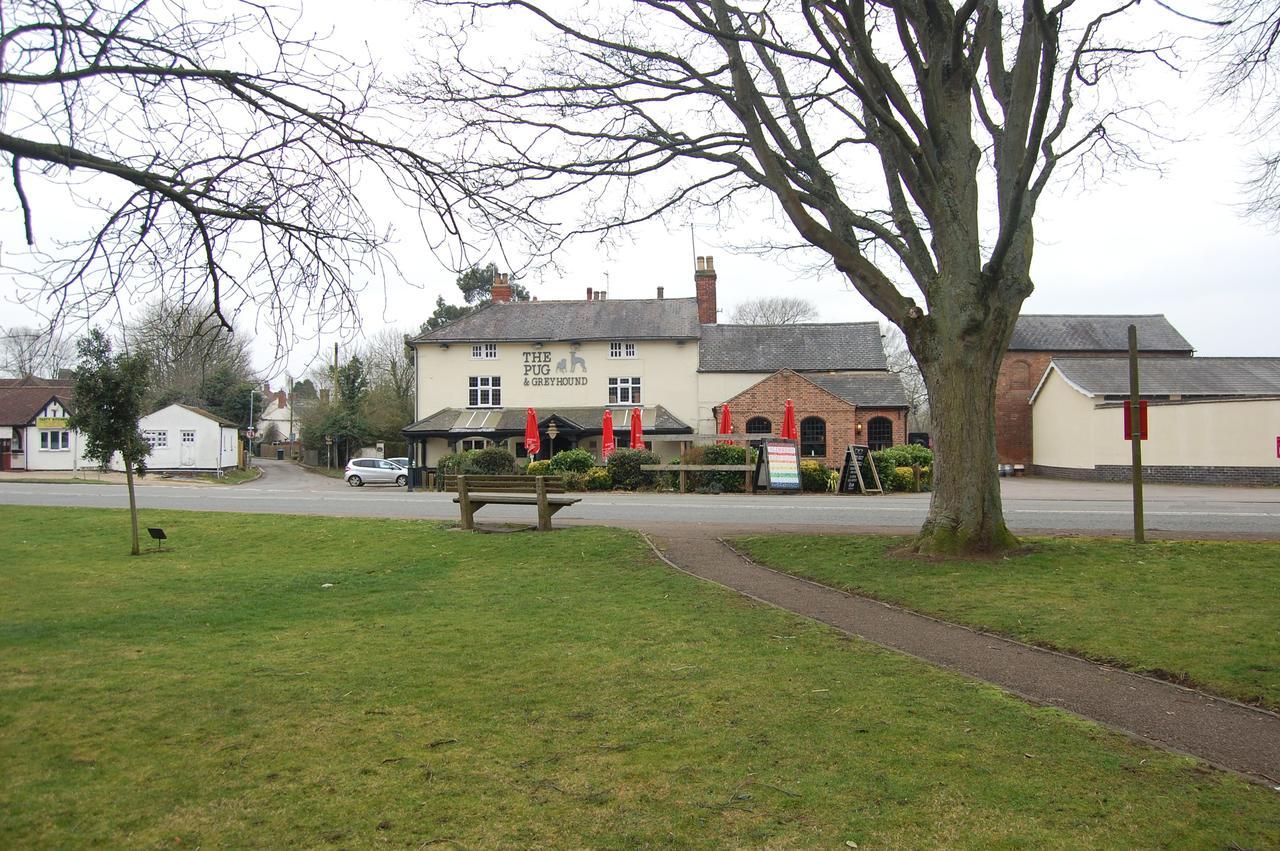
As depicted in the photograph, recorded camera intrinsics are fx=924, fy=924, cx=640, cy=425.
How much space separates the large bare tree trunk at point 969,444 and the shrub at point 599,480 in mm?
19166

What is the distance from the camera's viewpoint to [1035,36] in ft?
36.8

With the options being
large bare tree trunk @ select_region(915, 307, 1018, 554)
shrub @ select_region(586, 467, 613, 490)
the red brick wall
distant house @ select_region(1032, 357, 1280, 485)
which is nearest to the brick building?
distant house @ select_region(1032, 357, 1280, 485)

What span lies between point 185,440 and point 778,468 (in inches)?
1465

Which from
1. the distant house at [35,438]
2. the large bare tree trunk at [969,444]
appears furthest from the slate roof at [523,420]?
the large bare tree trunk at [969,444]

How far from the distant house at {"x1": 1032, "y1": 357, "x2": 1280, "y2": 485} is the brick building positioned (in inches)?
43.0

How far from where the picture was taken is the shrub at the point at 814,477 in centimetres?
2925

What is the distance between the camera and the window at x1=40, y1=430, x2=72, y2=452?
5066 cm

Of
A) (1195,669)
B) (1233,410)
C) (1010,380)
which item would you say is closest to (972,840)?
(1195,669)

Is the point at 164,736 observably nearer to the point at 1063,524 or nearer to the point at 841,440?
the point at 1063,524

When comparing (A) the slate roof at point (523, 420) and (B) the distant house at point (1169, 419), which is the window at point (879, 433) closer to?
(A) the slate roof at point (523, 420)

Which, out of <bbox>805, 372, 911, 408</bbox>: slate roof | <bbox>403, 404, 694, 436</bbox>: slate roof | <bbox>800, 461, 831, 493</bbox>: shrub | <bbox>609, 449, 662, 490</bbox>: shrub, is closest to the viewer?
<bbox>800, 461, 831, 493</bbox>: shrub

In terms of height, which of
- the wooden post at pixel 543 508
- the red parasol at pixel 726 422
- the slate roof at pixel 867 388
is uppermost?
the slate roof at pixel 867 388

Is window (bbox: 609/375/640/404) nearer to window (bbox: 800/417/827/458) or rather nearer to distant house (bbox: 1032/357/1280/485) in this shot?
window (bbox: 800/417/827/458)

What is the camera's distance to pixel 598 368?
4288cm
